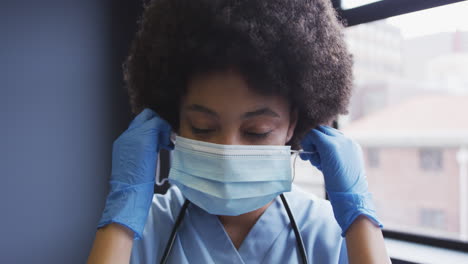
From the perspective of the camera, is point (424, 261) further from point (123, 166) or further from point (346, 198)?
point (123, 166)

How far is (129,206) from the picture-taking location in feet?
2.30

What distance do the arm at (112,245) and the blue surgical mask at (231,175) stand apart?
0.17 m

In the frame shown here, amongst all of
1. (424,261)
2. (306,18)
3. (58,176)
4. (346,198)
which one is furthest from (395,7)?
(58,176)

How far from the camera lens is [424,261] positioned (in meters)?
0.92

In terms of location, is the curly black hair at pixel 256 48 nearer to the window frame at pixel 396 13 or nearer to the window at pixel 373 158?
the window frame at pixel 396 13

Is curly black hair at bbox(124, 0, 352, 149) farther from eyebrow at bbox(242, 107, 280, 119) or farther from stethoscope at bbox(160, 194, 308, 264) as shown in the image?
stethoscope at bbox(160, 194, 308, 264)

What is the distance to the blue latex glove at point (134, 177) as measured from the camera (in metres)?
0.70

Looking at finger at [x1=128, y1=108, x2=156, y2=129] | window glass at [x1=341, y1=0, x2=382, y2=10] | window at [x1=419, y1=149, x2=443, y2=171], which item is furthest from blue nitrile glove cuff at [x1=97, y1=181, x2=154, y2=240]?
window at [x1=419, y1=149, x2=443, y2=171]

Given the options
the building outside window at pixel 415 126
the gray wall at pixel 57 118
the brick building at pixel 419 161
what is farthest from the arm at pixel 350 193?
the brick building at pixel 419 161

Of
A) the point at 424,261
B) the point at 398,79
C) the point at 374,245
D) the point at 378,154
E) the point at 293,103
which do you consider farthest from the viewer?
the point at 378,154

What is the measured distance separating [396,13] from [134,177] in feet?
3.03

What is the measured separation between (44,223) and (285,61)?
125 cm

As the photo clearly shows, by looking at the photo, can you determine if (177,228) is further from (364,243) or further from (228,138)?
(364,243)

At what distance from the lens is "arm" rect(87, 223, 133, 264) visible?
0.67 metres
